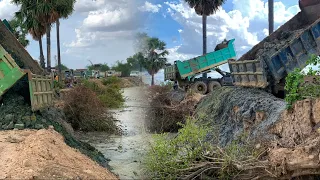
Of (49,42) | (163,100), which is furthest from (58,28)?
(163,100)

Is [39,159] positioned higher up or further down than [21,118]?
further down

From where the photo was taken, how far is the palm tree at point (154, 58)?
6706 centimetres

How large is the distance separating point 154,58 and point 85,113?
5089 centimetres

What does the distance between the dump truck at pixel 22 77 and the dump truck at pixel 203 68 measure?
43.2ft

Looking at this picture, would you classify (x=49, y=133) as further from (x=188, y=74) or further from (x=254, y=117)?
(x=188, y=74)

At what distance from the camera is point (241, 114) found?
9.52 meters

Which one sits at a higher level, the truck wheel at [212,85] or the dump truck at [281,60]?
the dump truck at [281,60]

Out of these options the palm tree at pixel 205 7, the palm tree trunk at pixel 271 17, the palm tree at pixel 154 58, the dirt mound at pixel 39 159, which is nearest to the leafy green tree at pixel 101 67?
the palm tree at pixel 154 58

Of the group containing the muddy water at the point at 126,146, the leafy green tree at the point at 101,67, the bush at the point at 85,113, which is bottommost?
the muddy water at the point at 126,146

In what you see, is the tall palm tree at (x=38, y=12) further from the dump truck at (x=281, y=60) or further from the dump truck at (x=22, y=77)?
the dump truck at (x=281, y=60)

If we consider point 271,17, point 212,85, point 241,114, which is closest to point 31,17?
point 212,85

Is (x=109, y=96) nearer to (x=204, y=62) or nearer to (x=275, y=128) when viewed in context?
(x=204, y=62)

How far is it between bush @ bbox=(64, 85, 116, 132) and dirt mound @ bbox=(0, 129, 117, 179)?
698 centimetres

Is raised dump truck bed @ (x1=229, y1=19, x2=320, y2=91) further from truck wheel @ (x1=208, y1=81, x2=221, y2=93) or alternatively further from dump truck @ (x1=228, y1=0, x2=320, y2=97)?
truck wheel @ (x1=208, y1=81, x2=221, y2=93)
